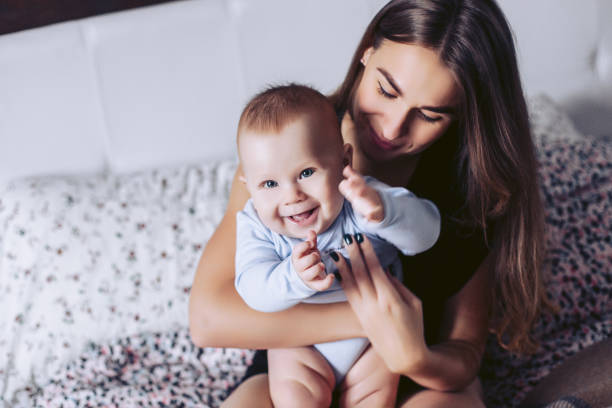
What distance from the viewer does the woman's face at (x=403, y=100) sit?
1.05 metres

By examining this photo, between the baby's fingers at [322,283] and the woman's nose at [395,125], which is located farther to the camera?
the woman's nose at [395,125]

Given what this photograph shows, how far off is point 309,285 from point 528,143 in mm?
697

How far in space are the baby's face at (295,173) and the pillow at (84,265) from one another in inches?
32.1

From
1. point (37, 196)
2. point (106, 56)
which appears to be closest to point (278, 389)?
point (37, 196)

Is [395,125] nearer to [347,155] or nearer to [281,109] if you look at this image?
[347,155]

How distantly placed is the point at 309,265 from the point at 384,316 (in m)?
0.28

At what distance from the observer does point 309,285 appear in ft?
2.91

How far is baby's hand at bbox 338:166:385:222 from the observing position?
84cm

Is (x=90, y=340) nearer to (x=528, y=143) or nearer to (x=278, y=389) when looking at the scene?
(x=278, y=389)

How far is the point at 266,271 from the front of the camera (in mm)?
983

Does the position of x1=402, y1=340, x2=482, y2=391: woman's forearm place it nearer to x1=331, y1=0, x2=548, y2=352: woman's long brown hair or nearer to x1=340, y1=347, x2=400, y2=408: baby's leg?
x1=340, y1=347, x2=400, y2=408: baby's leg

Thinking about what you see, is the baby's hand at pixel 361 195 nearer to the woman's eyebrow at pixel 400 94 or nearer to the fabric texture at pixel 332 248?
the fabric texture at pixel 332 248

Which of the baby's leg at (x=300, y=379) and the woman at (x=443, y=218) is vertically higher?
the woman at (x=443, y=218)

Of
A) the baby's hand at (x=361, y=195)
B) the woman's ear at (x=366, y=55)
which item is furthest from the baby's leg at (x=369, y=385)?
the woman's ear at (x=366, y=55)
